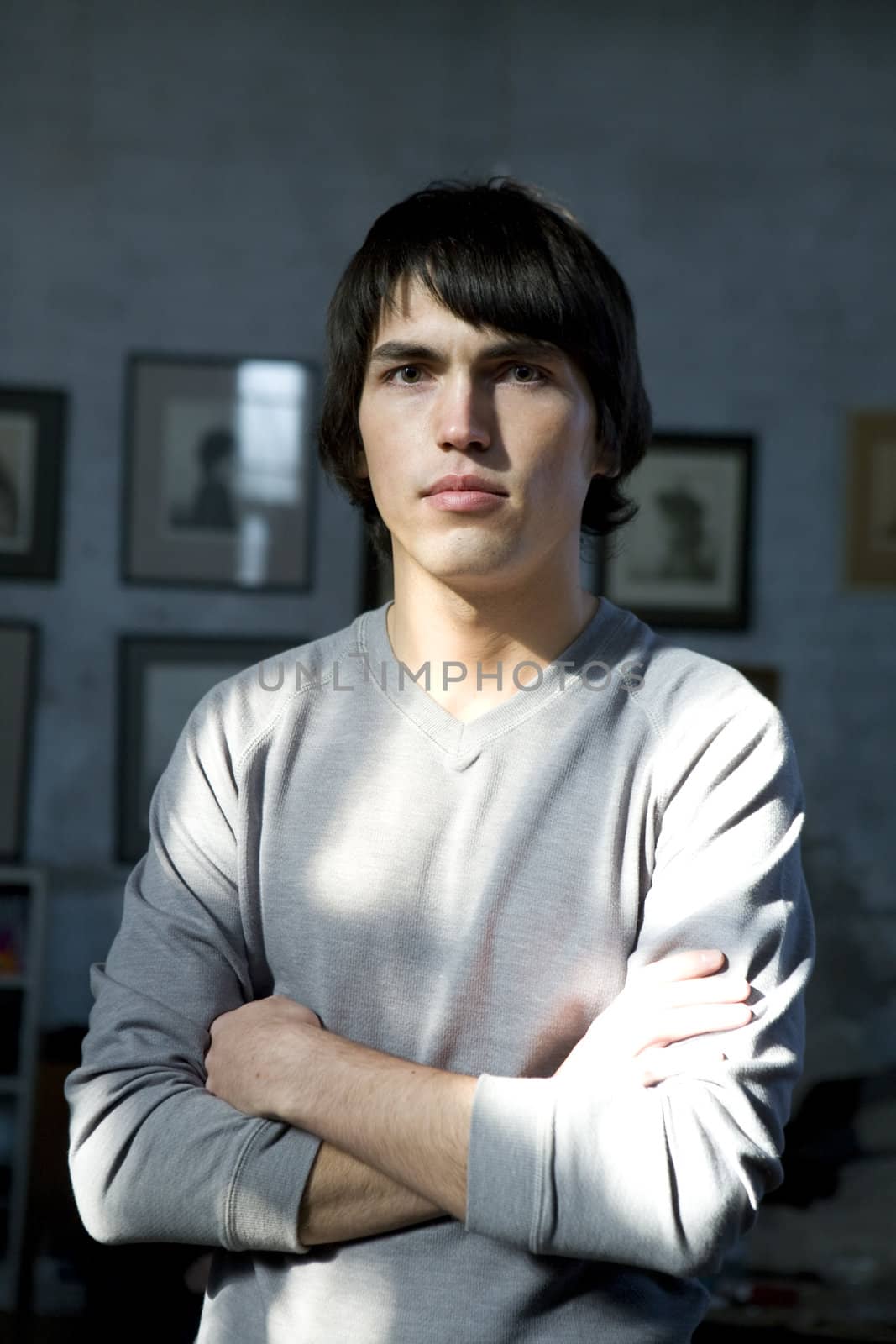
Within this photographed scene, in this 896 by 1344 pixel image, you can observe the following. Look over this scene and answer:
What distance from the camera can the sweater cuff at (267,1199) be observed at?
1206 millimetres

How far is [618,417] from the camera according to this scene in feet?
5.01

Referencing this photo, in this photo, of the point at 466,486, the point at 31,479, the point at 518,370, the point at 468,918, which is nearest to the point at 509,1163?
the point at 468,918

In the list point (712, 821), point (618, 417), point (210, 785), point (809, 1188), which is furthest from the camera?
point (809, 1188)

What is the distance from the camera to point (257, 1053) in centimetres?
127

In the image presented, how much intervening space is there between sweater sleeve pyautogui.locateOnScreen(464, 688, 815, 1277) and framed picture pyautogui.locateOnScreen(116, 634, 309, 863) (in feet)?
9.76

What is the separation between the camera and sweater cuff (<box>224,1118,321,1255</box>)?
3.96ft

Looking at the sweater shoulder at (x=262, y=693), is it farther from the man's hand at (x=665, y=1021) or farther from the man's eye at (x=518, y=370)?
the man's hand at (x=665, y=1021)

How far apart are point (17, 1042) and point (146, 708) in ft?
3.42

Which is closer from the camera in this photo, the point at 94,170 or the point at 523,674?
the point at 523,674

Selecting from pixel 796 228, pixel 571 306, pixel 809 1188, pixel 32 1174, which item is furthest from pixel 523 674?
pixel 796 228

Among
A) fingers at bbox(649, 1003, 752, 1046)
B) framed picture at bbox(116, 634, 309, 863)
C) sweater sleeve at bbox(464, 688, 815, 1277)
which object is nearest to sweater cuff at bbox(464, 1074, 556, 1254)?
sweater sleeve at bbox(464, 688, 815, 1277)

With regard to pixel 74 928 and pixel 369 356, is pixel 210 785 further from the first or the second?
pixel 74 928

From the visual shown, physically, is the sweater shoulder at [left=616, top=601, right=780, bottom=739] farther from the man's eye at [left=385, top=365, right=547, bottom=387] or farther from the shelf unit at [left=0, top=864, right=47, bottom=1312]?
the shelf unit at [left=0, top=864, right=47, bottom=1312]

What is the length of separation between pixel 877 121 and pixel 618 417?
11.1 ft
